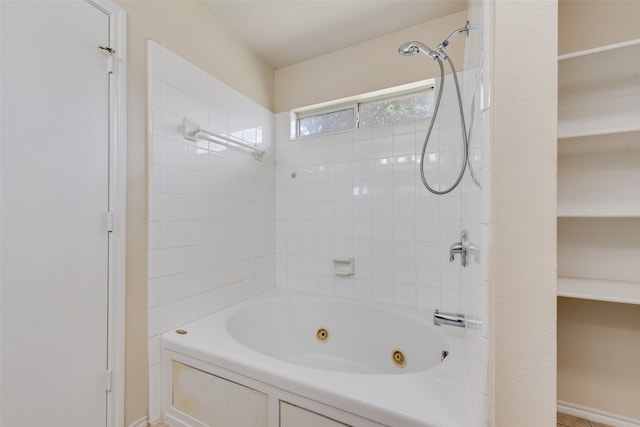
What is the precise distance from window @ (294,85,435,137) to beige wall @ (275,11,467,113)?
0.34 ft

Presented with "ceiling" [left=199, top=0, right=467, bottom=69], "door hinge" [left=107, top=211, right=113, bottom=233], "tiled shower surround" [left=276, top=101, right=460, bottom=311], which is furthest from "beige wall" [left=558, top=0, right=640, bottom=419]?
"door hinge" [left=107, top=211, right=113, bottom=233]

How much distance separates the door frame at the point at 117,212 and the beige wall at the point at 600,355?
6.85 ft

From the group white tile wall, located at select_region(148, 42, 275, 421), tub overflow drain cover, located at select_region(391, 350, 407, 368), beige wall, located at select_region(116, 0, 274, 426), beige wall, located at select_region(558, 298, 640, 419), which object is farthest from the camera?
tub overflow drain cover, located at select_region(391, 350, 407, 368)

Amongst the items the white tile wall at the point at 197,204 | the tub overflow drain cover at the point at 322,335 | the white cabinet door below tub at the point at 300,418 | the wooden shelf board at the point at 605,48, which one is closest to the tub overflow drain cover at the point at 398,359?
the tub overflow drain cover at the point at 322,335

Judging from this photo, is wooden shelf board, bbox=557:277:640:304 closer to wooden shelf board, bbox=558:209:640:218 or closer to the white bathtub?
wooden shelf board, bbox=558:209:640:218

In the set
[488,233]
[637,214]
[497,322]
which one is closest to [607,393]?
[637,214]

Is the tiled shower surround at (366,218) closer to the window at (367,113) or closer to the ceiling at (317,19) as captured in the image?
the window at (367,113)

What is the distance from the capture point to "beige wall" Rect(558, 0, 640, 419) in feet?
3.73

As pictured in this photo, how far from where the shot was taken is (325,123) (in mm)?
2305

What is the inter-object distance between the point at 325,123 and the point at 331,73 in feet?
1.31

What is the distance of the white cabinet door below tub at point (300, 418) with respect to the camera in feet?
3.21

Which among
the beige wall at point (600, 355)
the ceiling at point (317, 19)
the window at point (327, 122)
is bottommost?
the beige wall at point (600, 355)

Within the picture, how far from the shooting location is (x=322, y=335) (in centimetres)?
199

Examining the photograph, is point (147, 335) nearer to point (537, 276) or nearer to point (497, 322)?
point (497, 322)
